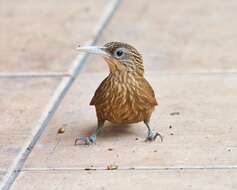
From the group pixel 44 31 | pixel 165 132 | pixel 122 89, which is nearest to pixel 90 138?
pixel 122 89

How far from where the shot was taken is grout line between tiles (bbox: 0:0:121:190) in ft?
17.1

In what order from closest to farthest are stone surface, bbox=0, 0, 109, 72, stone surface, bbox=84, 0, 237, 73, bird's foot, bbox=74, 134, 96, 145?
bird's foot, bbox=74, 134, 96, 145
stone surface, bbox=84, 0, 237, 73
stone surface, bbox=0, 0, 109, 72

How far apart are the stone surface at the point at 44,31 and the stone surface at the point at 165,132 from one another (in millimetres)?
774

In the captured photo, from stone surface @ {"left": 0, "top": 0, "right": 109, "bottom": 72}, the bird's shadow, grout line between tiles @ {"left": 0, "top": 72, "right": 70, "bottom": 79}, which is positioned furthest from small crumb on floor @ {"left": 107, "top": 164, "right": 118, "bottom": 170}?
stone surface @ {"left": 0, "top": 0, "right": 109, "bottom": 72}

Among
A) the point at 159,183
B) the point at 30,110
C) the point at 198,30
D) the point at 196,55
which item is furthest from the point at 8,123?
the point at 198,30

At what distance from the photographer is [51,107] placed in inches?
250

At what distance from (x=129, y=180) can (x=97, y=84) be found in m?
2.00

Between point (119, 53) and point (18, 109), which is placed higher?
point (119, 53)

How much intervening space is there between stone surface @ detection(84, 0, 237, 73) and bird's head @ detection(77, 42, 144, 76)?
1607 mm

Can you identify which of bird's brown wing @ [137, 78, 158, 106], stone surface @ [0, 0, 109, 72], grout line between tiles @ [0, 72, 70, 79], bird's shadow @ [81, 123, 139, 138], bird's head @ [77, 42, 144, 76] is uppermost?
bird's head @ [77, 42, 144, 76]

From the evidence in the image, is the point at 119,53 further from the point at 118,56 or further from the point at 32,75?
the point at 32,75

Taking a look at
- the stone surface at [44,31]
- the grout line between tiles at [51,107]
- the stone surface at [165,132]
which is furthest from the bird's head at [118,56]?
the stone surface at [44,31]

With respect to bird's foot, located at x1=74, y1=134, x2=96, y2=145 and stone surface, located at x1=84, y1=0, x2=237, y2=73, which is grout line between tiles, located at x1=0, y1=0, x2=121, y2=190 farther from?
bird's foot, located at x1=74, y1=134, x2=96, y2=145

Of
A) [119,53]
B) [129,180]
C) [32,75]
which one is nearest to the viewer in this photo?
[129,180]
